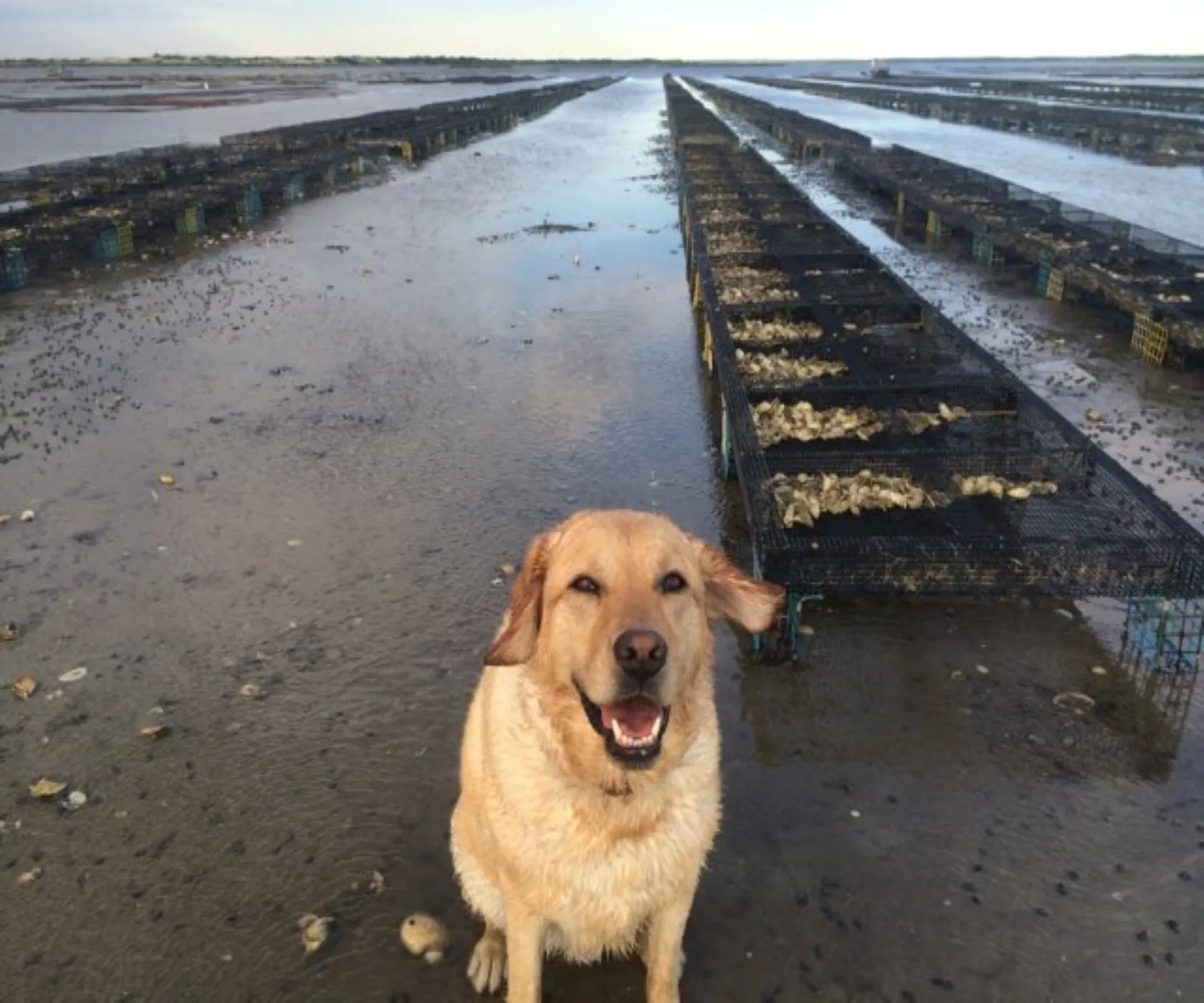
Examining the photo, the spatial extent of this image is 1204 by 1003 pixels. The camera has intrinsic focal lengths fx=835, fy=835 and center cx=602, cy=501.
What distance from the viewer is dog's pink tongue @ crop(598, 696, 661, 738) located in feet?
11.1

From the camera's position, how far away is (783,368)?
12625 millimetres

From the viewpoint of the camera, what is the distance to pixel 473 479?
36.7 feet

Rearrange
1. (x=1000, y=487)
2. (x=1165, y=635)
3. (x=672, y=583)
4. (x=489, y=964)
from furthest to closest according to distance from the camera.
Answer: (x=1000, y=487) < (x=1165, y=635) < (x=489, y=964) < (x=672, y=583)

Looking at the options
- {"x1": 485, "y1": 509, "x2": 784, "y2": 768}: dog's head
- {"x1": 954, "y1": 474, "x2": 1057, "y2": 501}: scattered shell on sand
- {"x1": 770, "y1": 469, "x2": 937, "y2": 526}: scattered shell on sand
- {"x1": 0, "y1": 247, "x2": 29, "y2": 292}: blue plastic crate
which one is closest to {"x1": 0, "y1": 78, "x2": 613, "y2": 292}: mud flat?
{"x1": 0, "y1": 247, "x2": 29, "y2": 292}: blue plastic crate

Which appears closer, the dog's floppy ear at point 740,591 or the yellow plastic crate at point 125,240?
the dog's floppy ear at point 740,591

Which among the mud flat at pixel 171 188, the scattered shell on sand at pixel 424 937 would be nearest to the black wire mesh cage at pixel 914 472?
the scattered shell on sand at pixel 424 937

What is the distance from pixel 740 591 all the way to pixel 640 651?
0.82 m

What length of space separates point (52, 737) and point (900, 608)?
754cm

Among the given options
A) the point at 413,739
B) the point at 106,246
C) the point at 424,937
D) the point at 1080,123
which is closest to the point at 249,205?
the point at 106,246

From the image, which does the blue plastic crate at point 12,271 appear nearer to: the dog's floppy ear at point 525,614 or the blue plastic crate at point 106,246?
the blue plastic crate at point 106,246

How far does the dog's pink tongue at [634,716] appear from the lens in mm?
3391

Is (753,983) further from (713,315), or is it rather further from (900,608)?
(713,315)

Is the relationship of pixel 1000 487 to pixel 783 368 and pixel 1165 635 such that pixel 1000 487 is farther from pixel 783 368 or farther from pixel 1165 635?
pixel 783 368

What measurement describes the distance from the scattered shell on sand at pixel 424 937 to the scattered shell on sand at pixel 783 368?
8.75 metres
